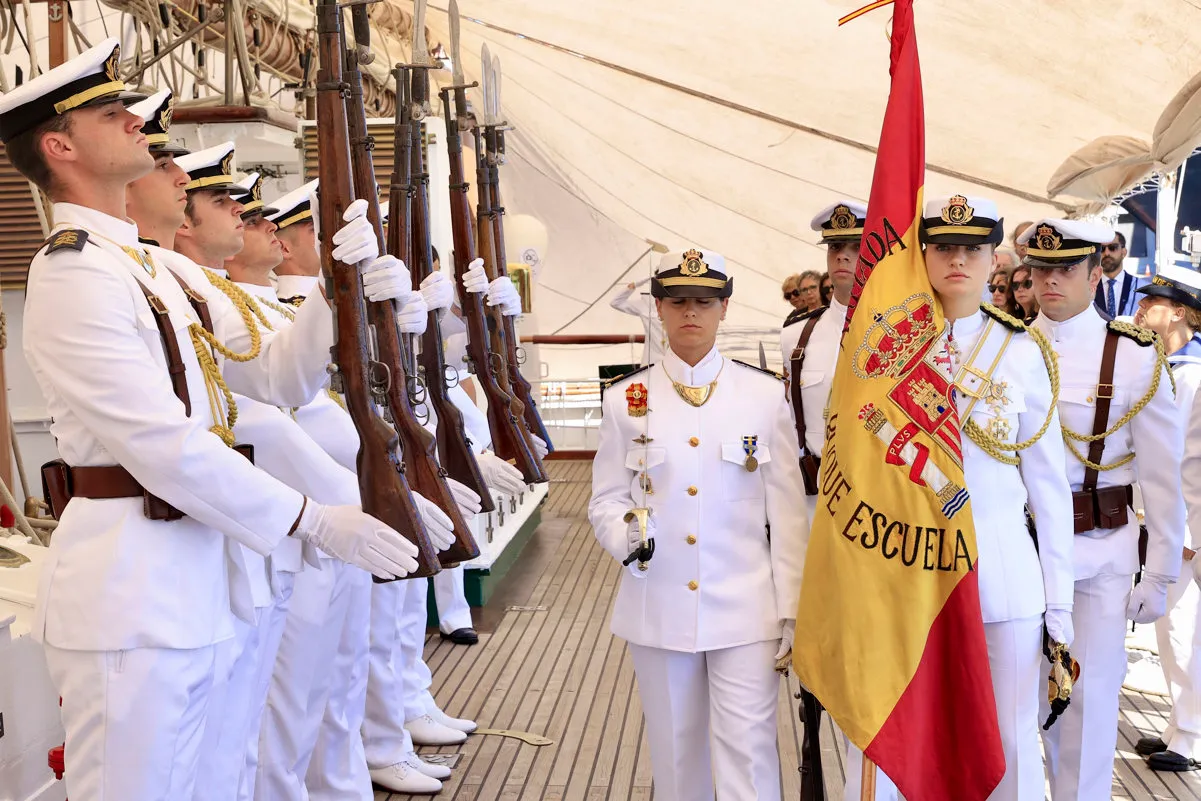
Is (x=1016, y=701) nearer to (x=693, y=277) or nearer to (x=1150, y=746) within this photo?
(x=693, y=277)

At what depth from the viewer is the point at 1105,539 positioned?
114 inches

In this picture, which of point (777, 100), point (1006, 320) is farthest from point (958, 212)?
point (777, 100)

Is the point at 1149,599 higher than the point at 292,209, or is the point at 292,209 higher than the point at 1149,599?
the point at 292,209

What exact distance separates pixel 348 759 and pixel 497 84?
1.80 meters

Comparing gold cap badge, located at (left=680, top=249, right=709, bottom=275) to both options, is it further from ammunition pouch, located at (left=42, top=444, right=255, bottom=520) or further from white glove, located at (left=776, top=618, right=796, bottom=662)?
ammunition pouch, located at (left=42, top=444, right=255, bottom=520)

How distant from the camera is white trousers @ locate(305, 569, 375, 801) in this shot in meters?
3.02

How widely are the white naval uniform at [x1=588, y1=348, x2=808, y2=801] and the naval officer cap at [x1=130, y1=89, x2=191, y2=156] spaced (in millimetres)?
1065

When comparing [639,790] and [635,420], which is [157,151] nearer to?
[635,420]

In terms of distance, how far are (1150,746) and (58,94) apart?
336cm

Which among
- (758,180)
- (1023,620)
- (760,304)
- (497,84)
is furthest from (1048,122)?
(1023,620)

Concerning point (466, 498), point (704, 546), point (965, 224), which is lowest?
point (704, 546)

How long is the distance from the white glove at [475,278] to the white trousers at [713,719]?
1.07m

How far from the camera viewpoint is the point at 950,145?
22.1ft

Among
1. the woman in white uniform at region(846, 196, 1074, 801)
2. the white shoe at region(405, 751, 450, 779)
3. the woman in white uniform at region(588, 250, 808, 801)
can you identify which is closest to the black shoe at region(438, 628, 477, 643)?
the white shoe at region(405, 751, 450, 779)
